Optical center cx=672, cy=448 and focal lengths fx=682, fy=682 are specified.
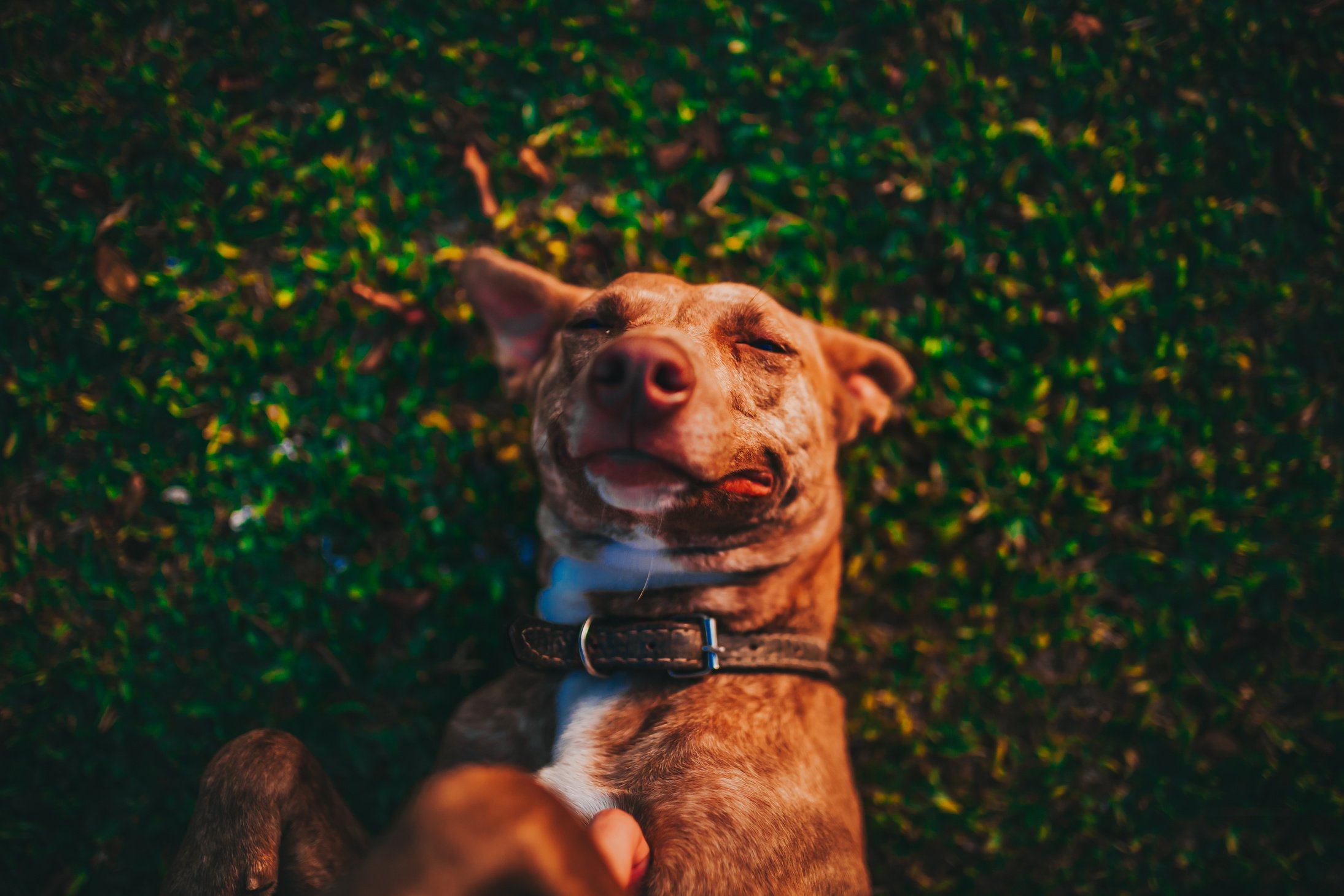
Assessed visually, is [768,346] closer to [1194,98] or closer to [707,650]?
[707,650]

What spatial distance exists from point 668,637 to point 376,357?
1991mm

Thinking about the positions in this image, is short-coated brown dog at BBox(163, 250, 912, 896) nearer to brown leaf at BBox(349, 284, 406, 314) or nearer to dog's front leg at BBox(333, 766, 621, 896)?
dog's front leg at BBox(333, 766, 621, 896)

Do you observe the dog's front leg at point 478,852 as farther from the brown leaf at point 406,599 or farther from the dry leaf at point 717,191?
the dry leaf at point 717,191

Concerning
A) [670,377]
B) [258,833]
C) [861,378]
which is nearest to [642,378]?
[670,377]

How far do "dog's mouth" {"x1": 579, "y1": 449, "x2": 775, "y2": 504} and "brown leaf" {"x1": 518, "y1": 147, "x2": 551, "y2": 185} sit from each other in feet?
6.15

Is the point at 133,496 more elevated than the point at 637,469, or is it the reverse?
the point at 637,469

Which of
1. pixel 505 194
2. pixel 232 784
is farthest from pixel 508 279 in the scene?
pixel 232 784

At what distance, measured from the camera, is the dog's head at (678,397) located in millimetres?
1871

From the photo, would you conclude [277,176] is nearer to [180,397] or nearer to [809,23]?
[180,397]

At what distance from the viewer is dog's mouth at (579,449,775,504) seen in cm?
191

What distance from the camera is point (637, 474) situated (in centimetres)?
193

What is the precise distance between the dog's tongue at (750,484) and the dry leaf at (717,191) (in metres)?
1.66

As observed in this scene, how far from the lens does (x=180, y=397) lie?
3.13 meters

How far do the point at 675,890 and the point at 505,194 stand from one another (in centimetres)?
292
